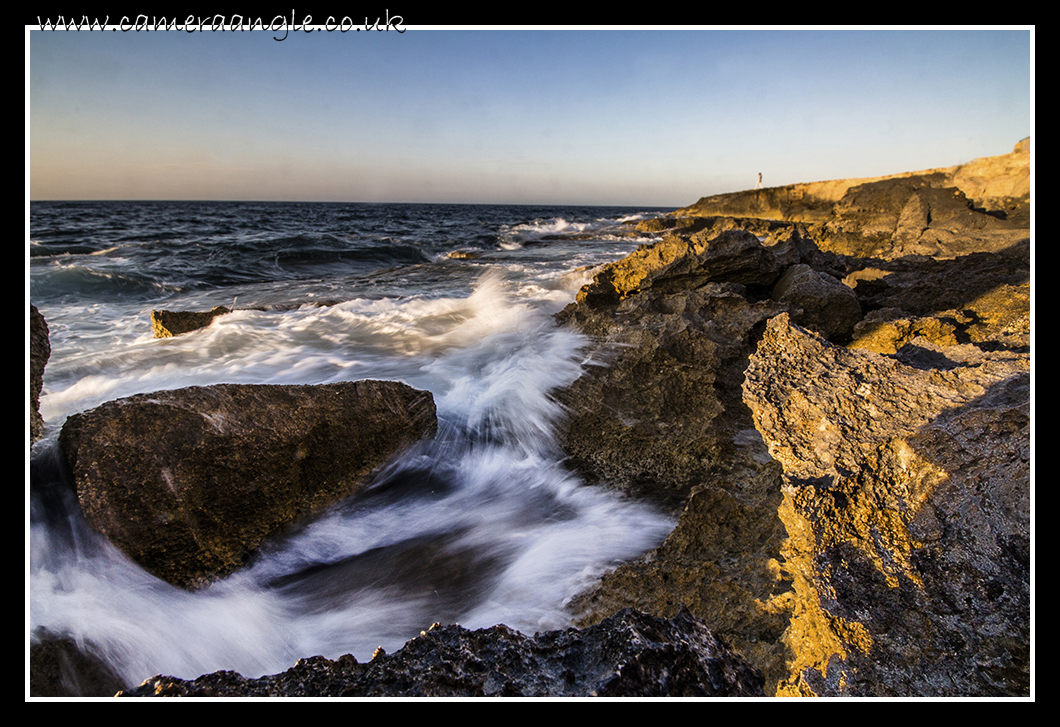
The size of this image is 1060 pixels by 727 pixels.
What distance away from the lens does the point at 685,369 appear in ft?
9.23

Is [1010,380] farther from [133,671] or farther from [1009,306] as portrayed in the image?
[133,671]

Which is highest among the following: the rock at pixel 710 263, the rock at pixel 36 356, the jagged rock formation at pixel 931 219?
the jagged rock formation at pixel 931 219

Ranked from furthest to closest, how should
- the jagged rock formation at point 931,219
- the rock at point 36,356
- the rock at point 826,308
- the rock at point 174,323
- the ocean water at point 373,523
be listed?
the jagged rock formation at point 931,219, the rock at point 174,323, the rock at point 826,308, the rock at point 36,356, the ocean water at point 373,523

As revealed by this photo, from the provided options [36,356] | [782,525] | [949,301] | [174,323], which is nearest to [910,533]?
[782,525]

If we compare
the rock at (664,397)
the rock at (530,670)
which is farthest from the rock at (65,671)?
the rock at (664,397)

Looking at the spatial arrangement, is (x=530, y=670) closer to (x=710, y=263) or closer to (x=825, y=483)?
(x=825, y=483)

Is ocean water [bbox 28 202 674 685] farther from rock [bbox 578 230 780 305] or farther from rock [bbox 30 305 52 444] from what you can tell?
rock [bbox 578 230 780 305]

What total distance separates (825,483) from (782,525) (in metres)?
0.26

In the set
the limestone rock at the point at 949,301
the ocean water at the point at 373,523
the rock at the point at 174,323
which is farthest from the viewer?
the rock at the point at 174,323

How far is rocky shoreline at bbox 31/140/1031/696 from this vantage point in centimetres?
124

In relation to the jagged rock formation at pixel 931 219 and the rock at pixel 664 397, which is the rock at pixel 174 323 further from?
the jagged rock formation at pixel 931 219

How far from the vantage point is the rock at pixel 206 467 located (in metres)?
2.12

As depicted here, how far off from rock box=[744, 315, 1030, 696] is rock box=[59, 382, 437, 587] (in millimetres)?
2128

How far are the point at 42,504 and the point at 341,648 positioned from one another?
1.51 m
